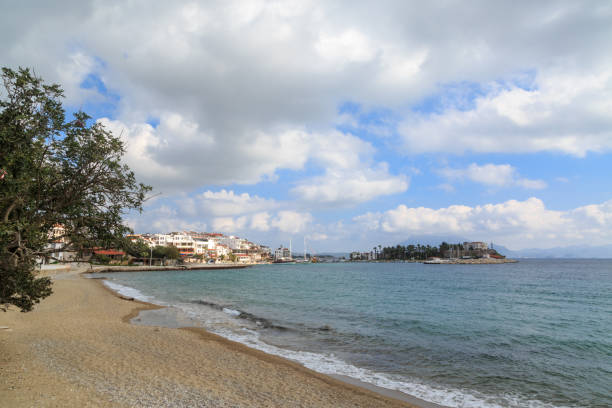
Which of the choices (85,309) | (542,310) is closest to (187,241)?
(85,309)

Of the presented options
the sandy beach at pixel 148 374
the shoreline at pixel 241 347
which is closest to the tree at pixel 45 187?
the sandy beach at pixel 148 374

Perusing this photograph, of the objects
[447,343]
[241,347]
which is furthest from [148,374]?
[447,343]

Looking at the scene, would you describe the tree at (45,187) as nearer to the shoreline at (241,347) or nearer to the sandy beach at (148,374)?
the sandy beach at (148,374)

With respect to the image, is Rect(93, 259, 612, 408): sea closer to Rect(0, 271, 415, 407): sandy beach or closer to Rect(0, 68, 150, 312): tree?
Rect(0, 271, 415, 407): sandy beach

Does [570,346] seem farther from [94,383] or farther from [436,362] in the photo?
[94,383]

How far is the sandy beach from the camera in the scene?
8609mm

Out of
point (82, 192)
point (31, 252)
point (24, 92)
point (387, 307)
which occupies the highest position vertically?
point (24, 92)

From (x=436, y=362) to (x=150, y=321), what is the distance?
1822 cm

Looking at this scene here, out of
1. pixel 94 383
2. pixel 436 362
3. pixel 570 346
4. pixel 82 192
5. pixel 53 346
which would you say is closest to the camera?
Result: pixel 82 192

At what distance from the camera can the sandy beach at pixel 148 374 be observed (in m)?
8.61

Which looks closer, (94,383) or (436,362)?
(94,383)

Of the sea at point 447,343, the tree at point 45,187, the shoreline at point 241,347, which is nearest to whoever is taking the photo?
the tree at point 45,187

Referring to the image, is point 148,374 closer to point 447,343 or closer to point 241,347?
point 241,347

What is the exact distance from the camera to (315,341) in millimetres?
17953
